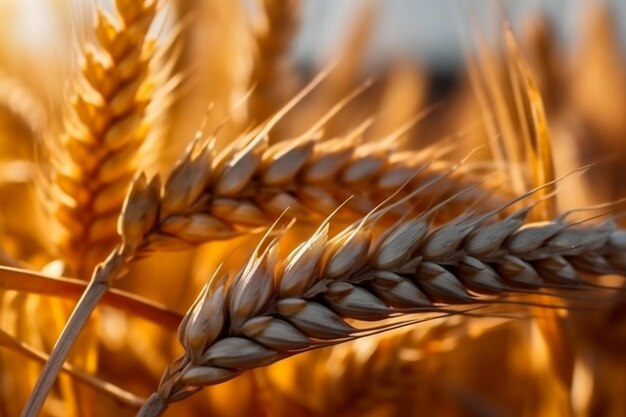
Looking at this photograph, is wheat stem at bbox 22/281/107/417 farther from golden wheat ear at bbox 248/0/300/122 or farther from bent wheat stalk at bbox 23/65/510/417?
golden wheat ear at bbox 248/0/300/122

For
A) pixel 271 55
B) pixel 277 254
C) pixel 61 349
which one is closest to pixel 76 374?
pixel 61 349

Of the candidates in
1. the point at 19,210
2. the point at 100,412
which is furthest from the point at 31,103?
the point at 100,412

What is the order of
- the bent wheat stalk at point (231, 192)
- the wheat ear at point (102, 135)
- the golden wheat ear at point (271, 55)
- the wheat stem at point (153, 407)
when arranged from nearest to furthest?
the wheat stem at point (153, 407) < the bent wheat stalk at point (231, 192) < the wheat ear at point (102, 135) < the golden wheat ear at point (271, 55)

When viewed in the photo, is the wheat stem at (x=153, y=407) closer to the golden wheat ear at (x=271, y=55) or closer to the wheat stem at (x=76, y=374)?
the wheat stem at (x=76, y=374)

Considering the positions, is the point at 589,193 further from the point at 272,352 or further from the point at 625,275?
the point at 272,352

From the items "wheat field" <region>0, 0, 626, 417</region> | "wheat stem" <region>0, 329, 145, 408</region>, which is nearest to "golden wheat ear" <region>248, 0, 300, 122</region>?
"wheat field" <region>0, 0, 626, 417</region>

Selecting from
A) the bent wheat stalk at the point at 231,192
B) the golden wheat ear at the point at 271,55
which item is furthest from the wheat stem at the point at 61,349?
the golden wheat ear at the point at 271,55

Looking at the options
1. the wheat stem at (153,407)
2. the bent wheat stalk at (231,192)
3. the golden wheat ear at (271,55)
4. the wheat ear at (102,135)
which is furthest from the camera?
the golden wheat ear at (271,55)

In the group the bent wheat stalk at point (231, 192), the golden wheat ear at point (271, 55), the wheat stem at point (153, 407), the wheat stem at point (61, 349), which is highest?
the golden wheat ear at point (271, 55)
